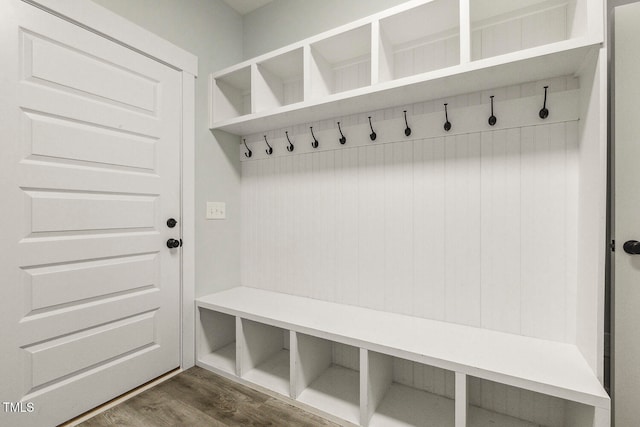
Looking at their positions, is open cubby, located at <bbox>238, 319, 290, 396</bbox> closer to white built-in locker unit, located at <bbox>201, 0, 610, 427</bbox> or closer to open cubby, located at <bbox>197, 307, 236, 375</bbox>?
white built-in locker unit, located at <bbox>201, 0, 610, 427</bbox>

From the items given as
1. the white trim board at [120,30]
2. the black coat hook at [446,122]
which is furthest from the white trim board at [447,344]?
the white trim board at [120,30]

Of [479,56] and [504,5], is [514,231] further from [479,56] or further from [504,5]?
[504,5]

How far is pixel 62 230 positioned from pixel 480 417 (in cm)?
214

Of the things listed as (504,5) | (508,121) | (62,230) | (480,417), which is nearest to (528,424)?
(480,417)

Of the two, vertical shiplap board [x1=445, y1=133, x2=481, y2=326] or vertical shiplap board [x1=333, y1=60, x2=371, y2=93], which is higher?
vertical shiplap board [x1=333, y1=60, x2=371, y2=93]

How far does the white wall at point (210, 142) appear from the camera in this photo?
1.89m

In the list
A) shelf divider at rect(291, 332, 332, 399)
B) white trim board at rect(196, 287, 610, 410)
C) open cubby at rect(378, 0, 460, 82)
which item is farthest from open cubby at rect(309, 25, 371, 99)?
shelf divider at rect(291, 332, 332, 399)

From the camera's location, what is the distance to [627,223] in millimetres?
1239

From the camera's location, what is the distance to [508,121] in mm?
1426

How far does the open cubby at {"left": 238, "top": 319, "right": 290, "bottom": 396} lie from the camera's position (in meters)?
1.74

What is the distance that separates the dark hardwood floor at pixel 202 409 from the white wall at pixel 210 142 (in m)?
0.59

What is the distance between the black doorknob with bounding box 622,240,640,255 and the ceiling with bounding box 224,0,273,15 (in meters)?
2.46

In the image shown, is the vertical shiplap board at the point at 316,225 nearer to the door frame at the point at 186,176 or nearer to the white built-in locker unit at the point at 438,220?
the white built-in locker unit at the point at 438,220

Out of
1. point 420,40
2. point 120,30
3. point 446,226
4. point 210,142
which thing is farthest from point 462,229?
point 120,30
